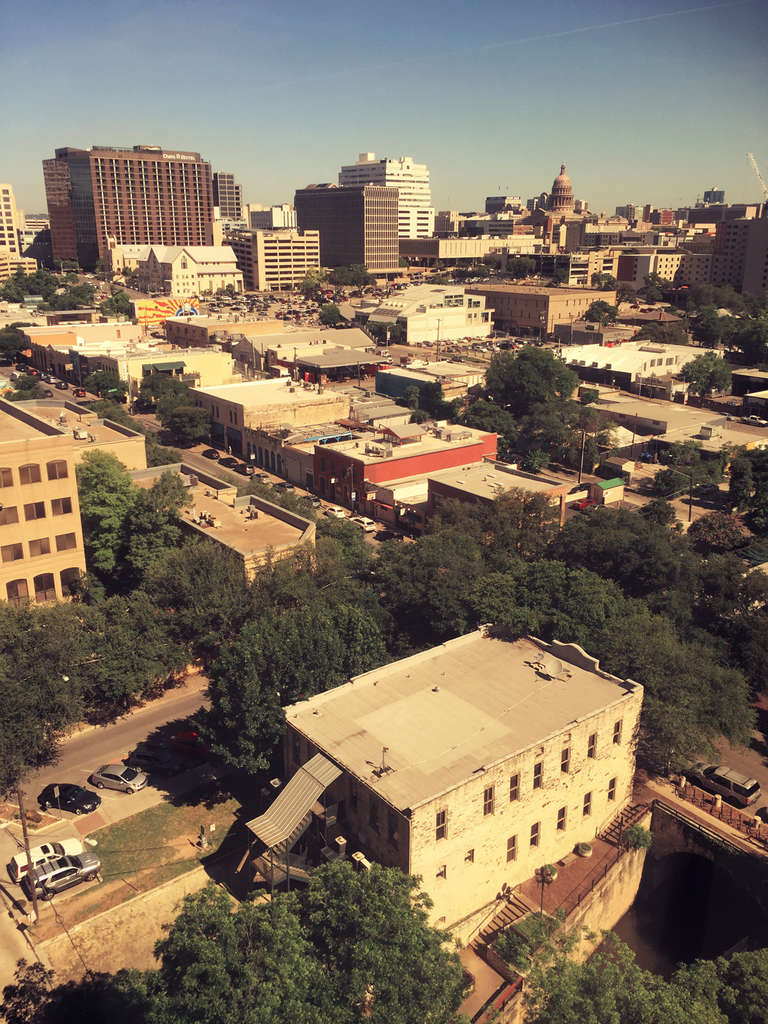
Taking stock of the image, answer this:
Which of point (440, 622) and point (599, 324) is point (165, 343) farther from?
point (440, 622)

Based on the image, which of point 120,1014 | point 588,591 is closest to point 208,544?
point 588,591

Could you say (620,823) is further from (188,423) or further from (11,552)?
(188,423)

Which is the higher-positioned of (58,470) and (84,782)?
(58,470)

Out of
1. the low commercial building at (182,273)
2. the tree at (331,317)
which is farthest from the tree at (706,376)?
the low commercial building at (182,273)

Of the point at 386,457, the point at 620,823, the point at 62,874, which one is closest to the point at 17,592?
the point at 62,874

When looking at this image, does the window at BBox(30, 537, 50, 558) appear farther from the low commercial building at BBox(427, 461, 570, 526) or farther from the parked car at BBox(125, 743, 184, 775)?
the low commercial building at BBox(427, 461, 570, 526)
